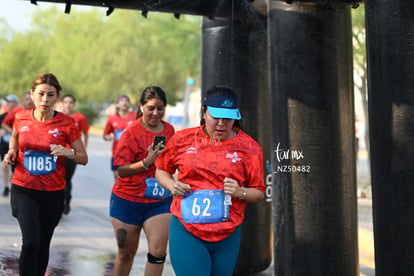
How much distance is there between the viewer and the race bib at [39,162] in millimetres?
6848

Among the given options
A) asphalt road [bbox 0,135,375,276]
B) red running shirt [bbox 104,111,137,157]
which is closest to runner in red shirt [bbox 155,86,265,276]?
asphalt road [bbox 0,135,375,276]

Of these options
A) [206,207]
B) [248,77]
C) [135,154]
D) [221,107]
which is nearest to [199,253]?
[206,207]

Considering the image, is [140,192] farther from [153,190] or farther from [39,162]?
[39,162]

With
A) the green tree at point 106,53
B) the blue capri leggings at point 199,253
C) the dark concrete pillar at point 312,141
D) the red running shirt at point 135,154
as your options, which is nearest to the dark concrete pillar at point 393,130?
the dark concrete pillar at point 312,141

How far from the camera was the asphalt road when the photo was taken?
9102 millimetres

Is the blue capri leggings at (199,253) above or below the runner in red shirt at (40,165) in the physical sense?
below

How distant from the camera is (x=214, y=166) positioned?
5328 millimetres

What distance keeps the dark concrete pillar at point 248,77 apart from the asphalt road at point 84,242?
1.18ft

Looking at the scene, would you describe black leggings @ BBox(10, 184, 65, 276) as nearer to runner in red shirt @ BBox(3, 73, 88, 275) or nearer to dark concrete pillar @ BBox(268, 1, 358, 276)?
runner in red shirt @ BBox(3, 73, 88, 275)

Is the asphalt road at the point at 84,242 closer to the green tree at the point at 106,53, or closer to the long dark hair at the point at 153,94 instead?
the long dark hair at the point at 153,94

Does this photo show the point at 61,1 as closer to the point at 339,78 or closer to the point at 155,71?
the point at 339,78

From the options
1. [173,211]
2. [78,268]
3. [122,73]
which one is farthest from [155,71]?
[173,211]

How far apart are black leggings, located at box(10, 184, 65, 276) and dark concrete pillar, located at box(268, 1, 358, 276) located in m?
2.13

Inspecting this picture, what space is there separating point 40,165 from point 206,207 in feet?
6.95
